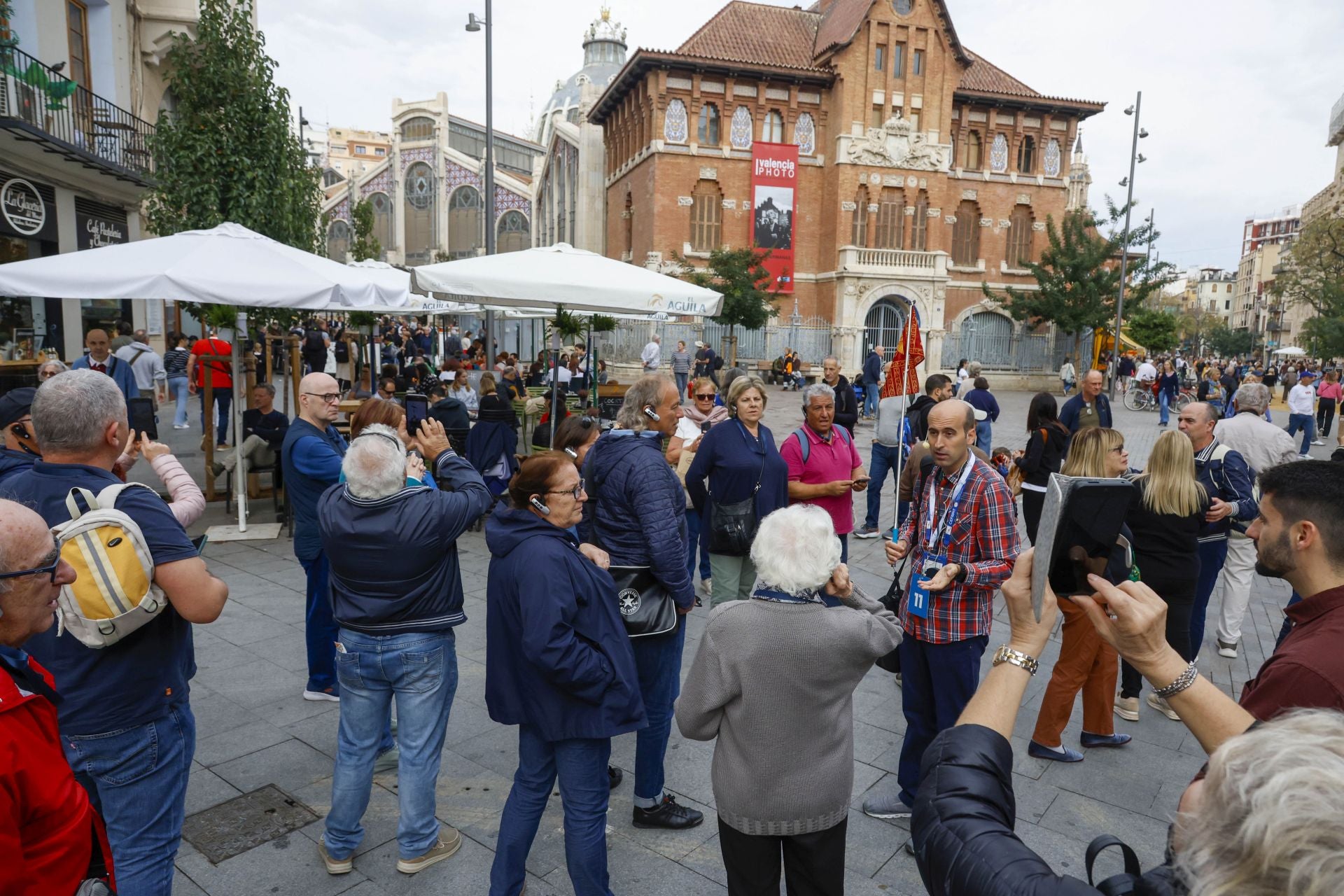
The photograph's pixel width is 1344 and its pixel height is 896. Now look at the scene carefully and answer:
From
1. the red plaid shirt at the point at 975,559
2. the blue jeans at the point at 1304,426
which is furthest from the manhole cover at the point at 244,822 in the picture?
the blue jeans at the point at 1304,426

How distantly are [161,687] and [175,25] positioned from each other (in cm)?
1942

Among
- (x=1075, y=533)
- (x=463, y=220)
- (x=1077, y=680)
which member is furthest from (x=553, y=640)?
(x=463, y=220)

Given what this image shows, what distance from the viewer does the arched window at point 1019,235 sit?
3700 centimetres

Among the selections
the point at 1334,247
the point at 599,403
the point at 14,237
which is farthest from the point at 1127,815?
the point at 1334,247

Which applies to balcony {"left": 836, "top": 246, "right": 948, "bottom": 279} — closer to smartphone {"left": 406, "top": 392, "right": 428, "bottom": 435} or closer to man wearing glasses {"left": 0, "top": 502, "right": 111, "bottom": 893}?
smartphone {"left": 406, "top": 392, "right": 428, "bottom": 435}

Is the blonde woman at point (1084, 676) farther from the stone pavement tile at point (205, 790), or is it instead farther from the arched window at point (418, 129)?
the arched window at point (418, 129)

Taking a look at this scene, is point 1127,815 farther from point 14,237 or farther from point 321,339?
point 321,339

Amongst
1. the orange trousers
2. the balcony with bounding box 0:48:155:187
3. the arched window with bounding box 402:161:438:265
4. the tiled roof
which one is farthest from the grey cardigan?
the arched window with bounding box 402:161:438:265

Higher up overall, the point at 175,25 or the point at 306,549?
the point at 175,25

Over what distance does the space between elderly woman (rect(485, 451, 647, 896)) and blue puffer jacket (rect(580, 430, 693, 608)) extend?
0.57 metres

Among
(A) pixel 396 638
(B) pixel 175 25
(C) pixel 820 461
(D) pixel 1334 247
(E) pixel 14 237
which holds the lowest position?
(A) pixel 396 638

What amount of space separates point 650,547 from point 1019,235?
38.3 meters

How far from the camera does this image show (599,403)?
13.2 m

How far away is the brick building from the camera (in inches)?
1305
